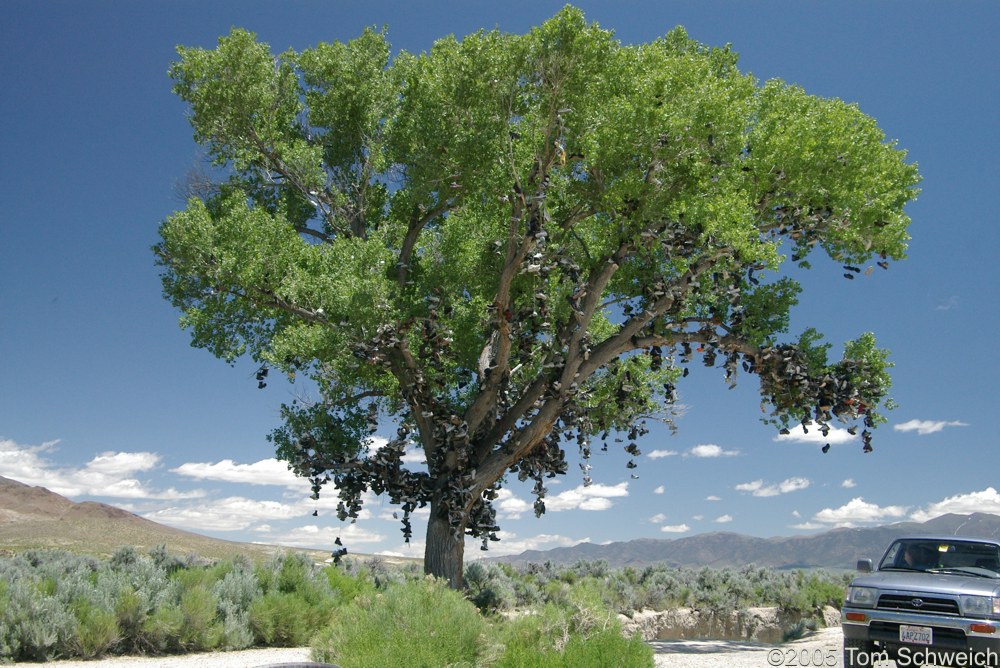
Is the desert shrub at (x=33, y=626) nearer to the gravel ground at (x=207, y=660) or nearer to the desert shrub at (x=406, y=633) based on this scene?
the gravel ground at (x=207, y=660)

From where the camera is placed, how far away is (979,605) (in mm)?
8680

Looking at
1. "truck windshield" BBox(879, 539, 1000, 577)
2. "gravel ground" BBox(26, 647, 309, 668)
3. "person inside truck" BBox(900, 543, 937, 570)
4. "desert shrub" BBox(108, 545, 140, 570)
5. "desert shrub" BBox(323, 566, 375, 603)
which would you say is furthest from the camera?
"desert shrub" BBox(108, 545, 140, 570)

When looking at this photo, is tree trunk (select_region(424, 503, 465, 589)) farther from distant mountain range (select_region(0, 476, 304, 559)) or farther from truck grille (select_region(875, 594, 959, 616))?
distant mountain range (select_region(0, 476, 304, 559))

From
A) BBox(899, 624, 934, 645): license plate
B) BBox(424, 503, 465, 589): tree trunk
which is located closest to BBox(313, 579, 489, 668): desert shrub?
BBox(424, 503, 465, 589): tree trunk

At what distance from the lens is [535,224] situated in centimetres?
1292

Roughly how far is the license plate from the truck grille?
187 mm

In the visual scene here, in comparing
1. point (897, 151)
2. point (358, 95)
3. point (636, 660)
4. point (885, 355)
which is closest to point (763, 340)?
point (885, 355)

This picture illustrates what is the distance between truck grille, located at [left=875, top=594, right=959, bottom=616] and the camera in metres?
8.87

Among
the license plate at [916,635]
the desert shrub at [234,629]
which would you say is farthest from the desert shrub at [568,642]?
the desert shrub at [234,629]

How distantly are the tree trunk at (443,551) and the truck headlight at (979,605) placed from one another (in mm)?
→ 8704

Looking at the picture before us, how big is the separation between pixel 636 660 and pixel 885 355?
9289 mm

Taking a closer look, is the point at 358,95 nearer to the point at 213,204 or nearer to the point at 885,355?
the point at 213,204

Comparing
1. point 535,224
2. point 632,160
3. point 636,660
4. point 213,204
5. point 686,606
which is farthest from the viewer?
point 686,606

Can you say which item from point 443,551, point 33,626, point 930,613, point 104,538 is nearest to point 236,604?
point 33,626
